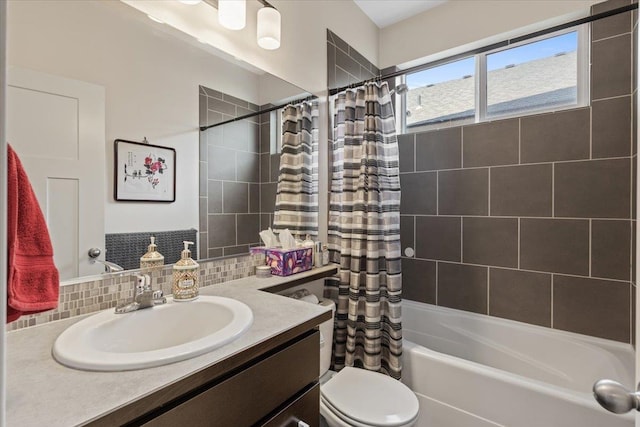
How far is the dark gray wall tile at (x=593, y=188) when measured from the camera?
1.70 meters

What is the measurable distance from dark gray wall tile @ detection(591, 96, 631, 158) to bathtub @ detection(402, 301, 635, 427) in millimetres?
1091

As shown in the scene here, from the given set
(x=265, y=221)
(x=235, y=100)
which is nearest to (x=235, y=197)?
(x=265, y=221)

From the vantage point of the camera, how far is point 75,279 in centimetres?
96

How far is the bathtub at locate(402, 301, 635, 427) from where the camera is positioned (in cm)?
125

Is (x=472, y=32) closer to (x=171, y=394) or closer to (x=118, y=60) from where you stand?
(x=118, y=60)

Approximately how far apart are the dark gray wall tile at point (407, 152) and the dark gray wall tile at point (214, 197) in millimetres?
1559

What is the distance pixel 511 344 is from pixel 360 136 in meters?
1.66

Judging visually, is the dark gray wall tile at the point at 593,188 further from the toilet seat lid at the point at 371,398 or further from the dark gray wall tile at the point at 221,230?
the dark gray wall tile at the point at 221,230

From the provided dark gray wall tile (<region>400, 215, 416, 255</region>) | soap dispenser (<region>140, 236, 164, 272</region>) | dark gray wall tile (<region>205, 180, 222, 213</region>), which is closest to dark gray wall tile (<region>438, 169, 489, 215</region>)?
dark gray wall tile (<region>400, 215, 416, 255</region>)

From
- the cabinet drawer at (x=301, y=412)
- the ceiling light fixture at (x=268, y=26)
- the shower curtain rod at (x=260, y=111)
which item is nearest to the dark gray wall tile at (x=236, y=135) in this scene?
the shower curtain rod at (x=260, y=111)

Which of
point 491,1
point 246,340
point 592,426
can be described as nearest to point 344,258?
point 246,340

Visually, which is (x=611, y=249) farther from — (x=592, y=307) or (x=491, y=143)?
(x=491, y=143)

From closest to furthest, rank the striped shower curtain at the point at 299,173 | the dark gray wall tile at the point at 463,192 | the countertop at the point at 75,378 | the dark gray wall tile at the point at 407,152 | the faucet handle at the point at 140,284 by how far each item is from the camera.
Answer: the countertop at the point at 75,378
the faucet handle at the point at 140,284
the striped shower curtain at the point at 299,173
the dark gray wall tile at the point at 463,192
the dark gray wall tile at the point at 407,152

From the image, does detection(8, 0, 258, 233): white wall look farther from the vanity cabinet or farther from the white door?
the vanity cabinet
